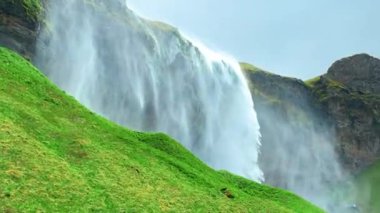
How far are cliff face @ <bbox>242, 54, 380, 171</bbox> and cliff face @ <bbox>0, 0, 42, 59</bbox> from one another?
85.4 meters

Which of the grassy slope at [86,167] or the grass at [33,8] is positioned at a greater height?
the grass at [33,8]

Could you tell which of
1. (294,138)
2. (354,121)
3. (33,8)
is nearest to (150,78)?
(33,8)

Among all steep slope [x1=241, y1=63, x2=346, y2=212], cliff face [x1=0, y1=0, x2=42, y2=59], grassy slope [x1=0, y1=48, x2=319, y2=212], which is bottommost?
grassy slope [x1=0, y1=48, x2=319, y2=212]

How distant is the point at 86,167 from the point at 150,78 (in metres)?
66.8

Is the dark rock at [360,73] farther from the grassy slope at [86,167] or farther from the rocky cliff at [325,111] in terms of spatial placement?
the grassy slope at [86,167]

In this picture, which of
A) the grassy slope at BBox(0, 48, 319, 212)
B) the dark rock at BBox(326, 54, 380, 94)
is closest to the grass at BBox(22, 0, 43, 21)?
the grassy slope at BBox(0, 48, 319, 212)

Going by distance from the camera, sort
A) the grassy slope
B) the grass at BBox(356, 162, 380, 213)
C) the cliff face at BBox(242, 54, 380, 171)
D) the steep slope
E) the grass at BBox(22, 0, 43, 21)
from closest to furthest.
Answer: the grassy slope < the grass at BBox(22, 0, 43, 21) < the grass at BBox(356, 162, 380, 213) < the steep slope < the cliff face at BBox(242, 54, 380, 171)

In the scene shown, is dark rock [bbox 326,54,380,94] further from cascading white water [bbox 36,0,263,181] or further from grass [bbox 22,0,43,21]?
grass [bbox 22,0,43,21]

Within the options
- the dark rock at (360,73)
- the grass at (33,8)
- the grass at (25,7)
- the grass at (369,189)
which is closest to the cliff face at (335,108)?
the grass at (369,189)

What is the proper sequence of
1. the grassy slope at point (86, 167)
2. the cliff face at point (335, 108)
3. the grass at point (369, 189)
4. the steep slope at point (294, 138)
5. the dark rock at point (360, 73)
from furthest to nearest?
the dark rock at point (360, 73)
the cliff face at point (335, 108)
the steep slope at point (294, 138)
the grass at point (369, 189)
the grassy slope at point (86, 167)

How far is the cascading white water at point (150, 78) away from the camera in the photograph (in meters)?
83.9

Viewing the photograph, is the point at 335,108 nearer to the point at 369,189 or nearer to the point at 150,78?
→ the point at 369,189

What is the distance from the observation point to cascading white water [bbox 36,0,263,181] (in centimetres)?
8388

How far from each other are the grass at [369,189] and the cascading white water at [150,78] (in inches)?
998
